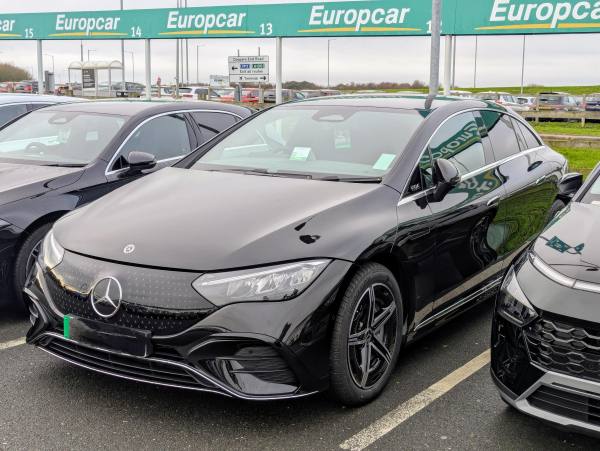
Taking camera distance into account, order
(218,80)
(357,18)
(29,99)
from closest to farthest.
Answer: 1. (29,99)
2. (357,18)
3. (218,80)

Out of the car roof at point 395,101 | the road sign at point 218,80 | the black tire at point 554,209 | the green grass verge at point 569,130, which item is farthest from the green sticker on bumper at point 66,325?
the road sign at point 218,80

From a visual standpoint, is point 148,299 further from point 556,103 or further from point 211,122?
point 556,103

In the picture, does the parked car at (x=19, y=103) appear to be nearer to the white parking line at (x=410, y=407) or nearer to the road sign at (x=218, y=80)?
the white parking line at (x=410, y=407)

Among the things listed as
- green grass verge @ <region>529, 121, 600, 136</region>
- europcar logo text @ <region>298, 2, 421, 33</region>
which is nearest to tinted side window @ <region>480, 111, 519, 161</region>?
europcar logo text @ <region>298, 2, 421, 33</region>

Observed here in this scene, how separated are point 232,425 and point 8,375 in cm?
143

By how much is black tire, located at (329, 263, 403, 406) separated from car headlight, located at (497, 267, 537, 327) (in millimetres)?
582

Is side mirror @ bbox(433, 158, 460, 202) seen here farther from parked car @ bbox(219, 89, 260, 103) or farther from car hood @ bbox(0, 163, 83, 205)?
parked car @ bbox(219, 89, 260, 103)

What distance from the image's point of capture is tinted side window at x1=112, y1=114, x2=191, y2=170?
539 cm

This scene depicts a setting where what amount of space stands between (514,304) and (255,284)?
1.12 meters

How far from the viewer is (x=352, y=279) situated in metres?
2.97

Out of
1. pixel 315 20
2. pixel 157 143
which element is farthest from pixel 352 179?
pixel 315 20

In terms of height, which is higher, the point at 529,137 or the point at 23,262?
the point at 529,137

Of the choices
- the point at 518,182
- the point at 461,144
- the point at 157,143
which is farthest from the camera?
the point at 157,143

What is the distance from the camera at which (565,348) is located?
2.49m
